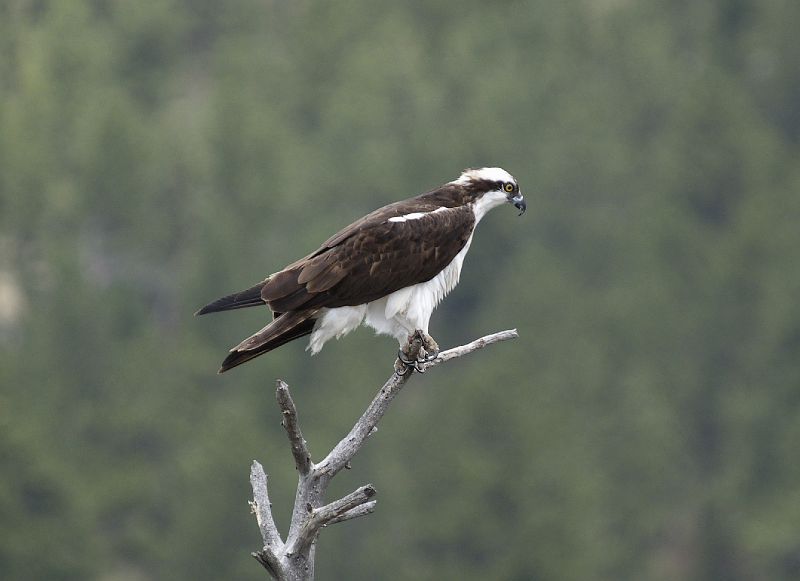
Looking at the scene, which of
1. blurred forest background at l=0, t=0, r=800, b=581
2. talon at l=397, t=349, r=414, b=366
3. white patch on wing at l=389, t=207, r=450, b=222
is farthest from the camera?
blurred forest background at l=0, t=0, r=800, b=581

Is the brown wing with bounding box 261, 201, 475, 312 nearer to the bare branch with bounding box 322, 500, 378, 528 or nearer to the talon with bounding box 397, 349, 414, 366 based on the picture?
the talon with bounding box 397, 349, 414, 366

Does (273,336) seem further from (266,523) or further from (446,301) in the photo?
(446,301)

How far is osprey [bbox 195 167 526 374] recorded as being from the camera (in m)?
9.55

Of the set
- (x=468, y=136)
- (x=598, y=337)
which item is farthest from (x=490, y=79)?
(x=598, y=337)

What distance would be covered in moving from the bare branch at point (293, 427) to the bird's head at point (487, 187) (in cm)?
297

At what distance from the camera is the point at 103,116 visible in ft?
185

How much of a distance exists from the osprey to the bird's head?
22cm

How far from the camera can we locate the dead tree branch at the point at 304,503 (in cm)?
820

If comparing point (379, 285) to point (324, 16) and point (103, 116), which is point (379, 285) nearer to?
point (103, 116)

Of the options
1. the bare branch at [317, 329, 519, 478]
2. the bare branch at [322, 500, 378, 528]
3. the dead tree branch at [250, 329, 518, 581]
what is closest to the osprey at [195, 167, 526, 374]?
the bare branch at [317, 329, 519, 478]

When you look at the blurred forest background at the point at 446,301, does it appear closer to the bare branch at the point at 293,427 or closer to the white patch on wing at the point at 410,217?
the white patch on wing at the point at 410,217

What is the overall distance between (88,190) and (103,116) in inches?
115

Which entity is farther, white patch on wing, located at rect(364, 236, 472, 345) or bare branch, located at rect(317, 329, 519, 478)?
white patch on wing, located at rect(364, 236, 472, 345)

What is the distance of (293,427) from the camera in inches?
326
